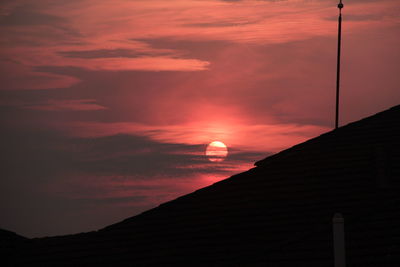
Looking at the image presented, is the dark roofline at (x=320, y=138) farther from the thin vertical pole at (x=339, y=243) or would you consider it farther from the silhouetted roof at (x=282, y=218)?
the thin vertical pole at (x=339, y=243)

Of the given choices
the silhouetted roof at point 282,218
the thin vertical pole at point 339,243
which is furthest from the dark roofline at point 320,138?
the thin vertical pole at point 339,243

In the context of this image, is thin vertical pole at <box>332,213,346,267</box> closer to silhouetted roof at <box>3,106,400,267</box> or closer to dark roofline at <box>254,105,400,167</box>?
silhouetted roof at <box>3,106,400,267</box>

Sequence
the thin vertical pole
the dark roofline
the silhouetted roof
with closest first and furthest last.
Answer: the thin vertical pole → the silhouetted roof → the dark roofline

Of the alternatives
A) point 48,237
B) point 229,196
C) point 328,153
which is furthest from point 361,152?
point 48,237

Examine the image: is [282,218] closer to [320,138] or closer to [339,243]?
[320,138]

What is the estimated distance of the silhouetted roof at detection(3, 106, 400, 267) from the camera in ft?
44.7

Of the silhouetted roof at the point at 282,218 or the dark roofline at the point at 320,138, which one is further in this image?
the dark roofline at the point at 320,138

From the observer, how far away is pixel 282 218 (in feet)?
50.4

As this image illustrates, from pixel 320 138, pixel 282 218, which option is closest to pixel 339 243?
pixel 282 218

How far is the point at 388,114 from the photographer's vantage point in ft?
63.0

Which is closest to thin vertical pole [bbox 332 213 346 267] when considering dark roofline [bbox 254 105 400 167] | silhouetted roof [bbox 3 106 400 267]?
silhouetted roof [bbox 3 106 400 267]

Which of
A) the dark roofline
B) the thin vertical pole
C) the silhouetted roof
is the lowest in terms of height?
the thin vertical pole

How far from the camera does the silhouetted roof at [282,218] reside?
1363 centimetres

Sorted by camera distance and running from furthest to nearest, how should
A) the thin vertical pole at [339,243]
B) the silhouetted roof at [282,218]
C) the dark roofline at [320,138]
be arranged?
1. the dark roofline at [320,138]
2. the silhouetted roof at [282,218]
3. the thin vertical pole at [339,243]
